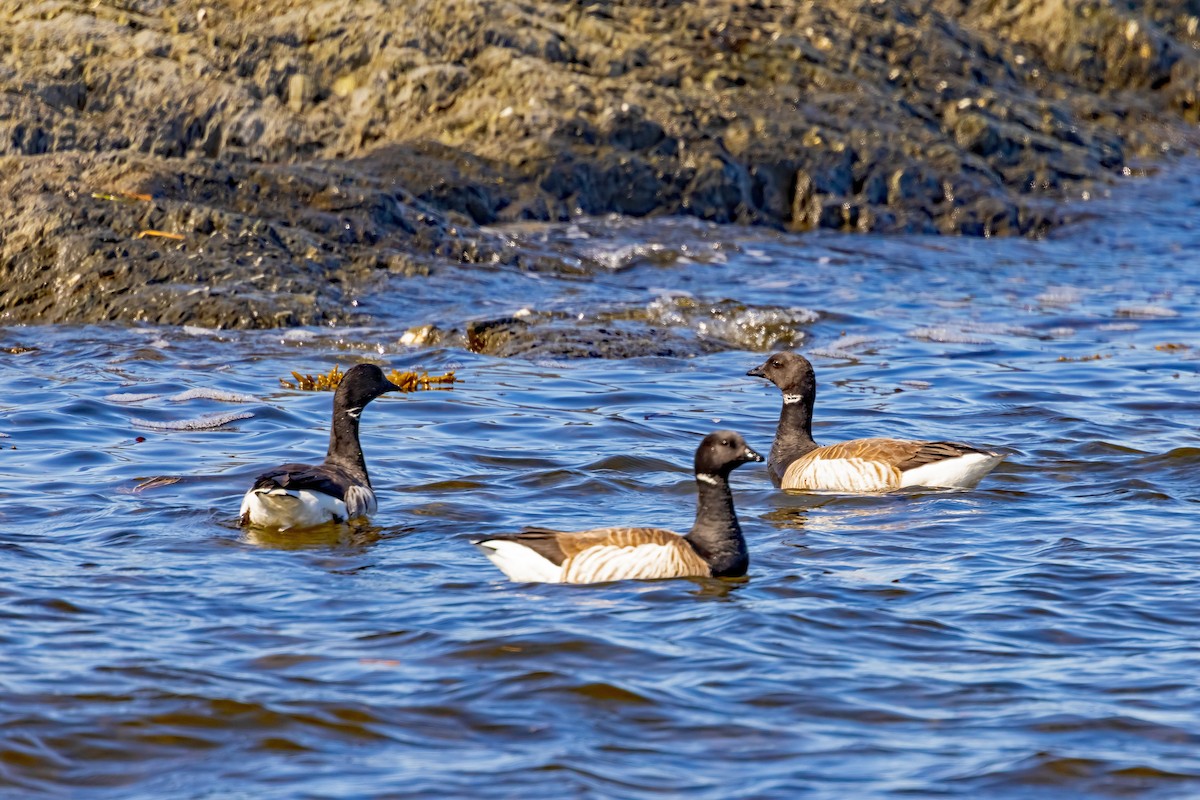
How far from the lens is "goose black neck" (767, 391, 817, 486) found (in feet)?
41.1

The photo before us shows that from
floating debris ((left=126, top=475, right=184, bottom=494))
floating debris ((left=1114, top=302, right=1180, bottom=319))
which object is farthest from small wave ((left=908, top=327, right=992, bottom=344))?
floating debris ((left=126, top=475, right=184, bottom=494))

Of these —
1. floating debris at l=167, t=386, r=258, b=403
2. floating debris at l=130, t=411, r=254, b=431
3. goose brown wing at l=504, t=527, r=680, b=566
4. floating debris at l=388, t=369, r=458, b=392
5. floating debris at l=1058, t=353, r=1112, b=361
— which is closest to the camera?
goose brown wing at l=504, t=527, r=680, b=566

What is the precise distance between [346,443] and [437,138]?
11.2 metres

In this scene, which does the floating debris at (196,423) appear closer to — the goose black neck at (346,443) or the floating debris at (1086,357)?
the goose black neck at (346,443)

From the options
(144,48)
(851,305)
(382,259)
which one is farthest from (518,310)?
(144,48)

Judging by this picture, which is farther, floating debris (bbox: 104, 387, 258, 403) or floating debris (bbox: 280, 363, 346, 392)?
floating debris (bbox: 280, 363, 346, 392)

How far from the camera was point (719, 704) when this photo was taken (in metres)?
7.07

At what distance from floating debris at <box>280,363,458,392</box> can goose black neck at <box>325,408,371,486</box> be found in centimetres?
295

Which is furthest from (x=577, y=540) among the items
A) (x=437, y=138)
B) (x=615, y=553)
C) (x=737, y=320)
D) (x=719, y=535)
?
(x=437, y=138)

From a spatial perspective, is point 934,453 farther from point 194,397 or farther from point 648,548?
point 194,397

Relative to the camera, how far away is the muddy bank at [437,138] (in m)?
17.1

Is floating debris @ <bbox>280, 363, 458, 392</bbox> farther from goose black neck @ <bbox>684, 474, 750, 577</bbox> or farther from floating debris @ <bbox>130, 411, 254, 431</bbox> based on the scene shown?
goose black neck @ <bbox>684, 474, 750, 577</bbox>

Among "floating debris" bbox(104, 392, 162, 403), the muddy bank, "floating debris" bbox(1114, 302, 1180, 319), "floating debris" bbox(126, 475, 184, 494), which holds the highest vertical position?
the muddy bank

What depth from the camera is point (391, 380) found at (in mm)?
14188
